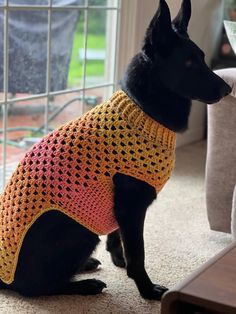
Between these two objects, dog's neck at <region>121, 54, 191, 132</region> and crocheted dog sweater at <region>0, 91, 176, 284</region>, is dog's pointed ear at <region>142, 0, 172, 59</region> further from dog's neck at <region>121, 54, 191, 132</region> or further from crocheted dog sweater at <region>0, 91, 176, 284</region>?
crocheted dog sweater at <region>0, 91, 176, 284</region>

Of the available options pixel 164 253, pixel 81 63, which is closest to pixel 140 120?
pixel 164 253

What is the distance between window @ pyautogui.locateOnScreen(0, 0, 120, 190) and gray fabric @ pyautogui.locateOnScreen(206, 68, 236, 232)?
2.99ft

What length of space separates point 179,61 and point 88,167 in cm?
41

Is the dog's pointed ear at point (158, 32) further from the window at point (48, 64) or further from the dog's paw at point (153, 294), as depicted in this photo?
the window at point (48, 64)

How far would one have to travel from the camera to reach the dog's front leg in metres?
1.84

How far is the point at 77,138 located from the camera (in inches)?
72.5

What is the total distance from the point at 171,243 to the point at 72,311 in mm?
666

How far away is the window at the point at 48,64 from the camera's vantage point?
2.79 metres

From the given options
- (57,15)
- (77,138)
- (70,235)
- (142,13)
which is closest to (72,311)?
(70,235)

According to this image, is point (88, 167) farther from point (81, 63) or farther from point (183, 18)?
point (81, 63)

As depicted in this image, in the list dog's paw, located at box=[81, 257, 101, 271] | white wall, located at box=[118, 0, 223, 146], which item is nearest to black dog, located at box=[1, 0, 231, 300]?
dog's paw, located at box=[81, 257, 101, 271]

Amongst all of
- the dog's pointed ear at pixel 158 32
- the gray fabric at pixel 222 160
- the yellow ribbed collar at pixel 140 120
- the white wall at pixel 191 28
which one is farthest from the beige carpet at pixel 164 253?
the dog's pointed ear at pixel 158 32

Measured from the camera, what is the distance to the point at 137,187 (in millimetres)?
1838

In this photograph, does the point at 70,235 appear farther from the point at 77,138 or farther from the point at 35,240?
the point at 77,138
